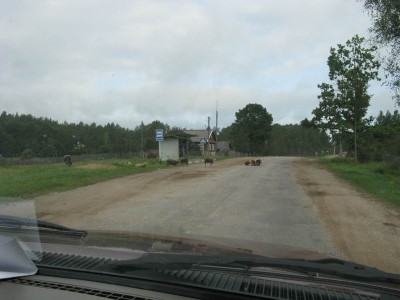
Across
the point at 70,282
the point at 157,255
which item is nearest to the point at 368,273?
the point at 157,255

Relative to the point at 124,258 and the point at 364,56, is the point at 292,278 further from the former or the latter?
the point at 364,56

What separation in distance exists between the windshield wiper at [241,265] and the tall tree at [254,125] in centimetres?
9711

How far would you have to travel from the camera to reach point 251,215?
34.0ft

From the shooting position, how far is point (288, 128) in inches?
5556

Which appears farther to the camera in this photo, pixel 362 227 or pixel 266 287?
pixel 362 227

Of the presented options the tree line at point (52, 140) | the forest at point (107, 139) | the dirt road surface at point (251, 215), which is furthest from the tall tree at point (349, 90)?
the tree line at point (52, 140)

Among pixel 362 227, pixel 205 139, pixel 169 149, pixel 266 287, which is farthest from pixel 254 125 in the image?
pixel 266 287

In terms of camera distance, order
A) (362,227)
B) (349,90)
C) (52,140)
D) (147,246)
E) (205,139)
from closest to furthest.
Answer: (147,246) < (362,227) < (349,90) < (205,139) < (52,140)

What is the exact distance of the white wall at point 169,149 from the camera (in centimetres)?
4400

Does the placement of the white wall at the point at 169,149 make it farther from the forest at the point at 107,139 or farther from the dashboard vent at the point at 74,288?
the dashboard vent at the point at 74,288

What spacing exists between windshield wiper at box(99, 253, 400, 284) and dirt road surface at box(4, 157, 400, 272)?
2356 mm

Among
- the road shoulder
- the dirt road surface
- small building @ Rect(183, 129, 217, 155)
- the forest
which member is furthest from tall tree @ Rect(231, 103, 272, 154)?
the road shoulder

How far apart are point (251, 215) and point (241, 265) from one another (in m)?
7.85

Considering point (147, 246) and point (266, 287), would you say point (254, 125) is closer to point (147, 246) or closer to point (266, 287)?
point (147, 246)
